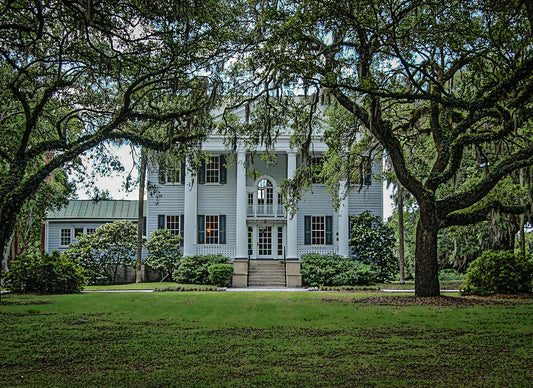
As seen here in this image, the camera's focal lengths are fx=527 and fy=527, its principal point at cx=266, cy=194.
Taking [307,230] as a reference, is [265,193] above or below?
above

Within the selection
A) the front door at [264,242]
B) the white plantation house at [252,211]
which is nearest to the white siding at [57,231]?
the white plantation house at [252,211]

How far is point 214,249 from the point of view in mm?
27453

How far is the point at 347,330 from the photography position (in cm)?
977

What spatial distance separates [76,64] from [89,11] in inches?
257

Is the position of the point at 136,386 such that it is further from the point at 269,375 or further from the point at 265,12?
the point at 265,12

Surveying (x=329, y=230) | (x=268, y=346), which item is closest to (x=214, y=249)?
(x=329, y=230)

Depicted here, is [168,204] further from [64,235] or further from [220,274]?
[64,235]

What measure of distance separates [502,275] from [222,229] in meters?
15.4

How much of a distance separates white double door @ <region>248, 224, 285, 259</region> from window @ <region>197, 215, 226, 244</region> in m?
1.57

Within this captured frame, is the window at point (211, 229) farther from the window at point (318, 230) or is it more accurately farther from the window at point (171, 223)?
the window at point (318, 230)

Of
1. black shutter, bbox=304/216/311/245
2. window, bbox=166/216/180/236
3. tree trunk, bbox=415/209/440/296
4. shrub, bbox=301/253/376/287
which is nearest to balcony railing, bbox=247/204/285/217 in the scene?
black shutter, bbox=304/216/311/245

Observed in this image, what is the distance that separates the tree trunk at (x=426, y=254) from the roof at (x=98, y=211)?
21068mm

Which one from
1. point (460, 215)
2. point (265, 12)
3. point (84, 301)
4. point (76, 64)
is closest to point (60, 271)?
point (84, 301)

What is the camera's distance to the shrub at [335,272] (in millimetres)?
24531
